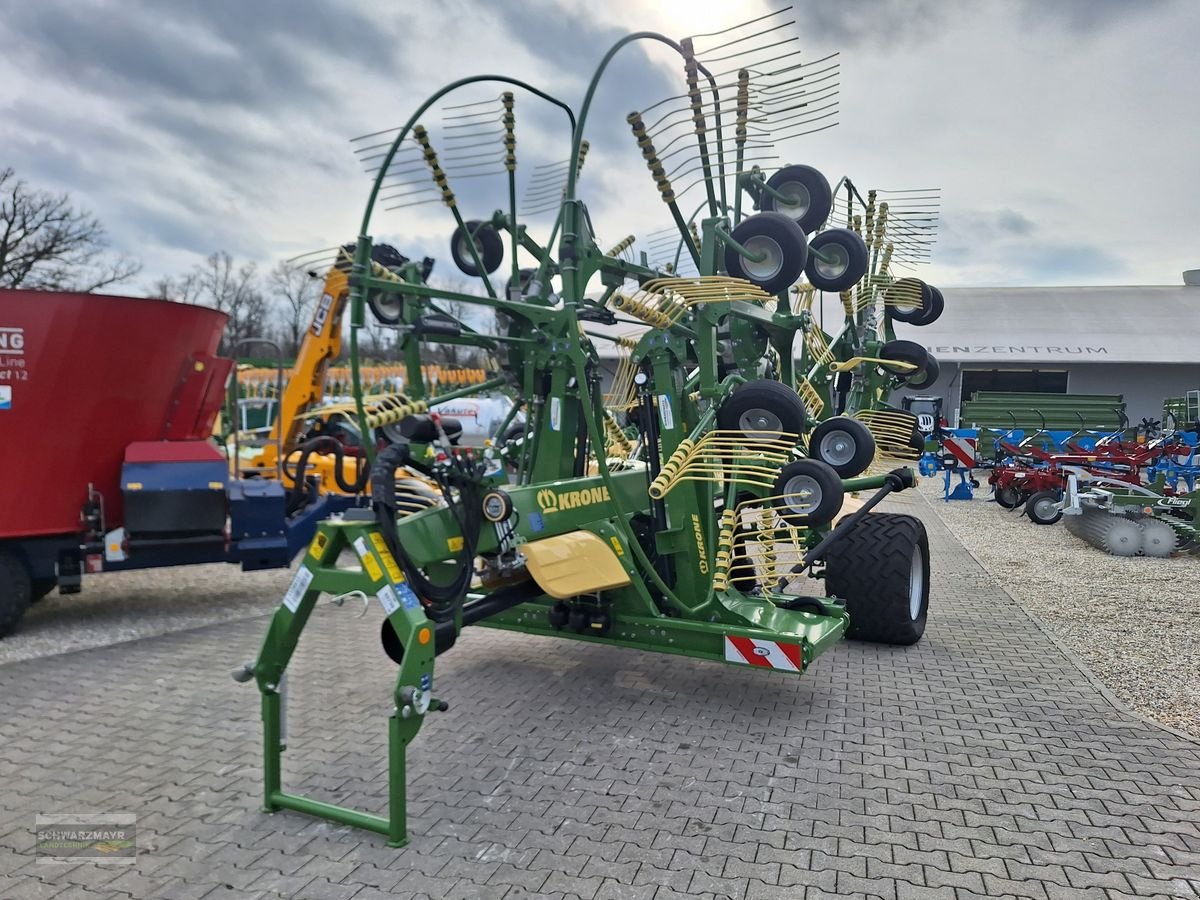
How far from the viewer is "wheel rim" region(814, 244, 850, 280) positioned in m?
6.04

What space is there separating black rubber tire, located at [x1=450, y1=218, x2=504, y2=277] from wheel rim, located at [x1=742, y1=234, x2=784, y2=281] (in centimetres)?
167

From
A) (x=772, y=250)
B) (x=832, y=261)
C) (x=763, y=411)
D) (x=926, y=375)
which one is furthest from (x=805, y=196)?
(x=926, y=375)

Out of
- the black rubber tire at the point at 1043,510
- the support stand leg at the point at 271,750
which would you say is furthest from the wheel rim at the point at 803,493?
the black rubber tire at the point at 1043,510

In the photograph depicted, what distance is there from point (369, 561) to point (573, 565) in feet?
4.07

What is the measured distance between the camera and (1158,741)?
4.54 meters

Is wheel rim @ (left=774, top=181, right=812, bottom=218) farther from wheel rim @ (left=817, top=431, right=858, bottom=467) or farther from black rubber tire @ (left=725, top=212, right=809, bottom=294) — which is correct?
wheel rim @ (left=817, top=431, right=858, bottom=467)

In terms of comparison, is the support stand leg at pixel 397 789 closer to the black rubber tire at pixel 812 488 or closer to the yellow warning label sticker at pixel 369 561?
the yellow warning label sticker at pixel 369 561

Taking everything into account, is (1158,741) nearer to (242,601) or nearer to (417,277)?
(417,277)

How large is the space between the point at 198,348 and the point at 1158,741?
23.7ft

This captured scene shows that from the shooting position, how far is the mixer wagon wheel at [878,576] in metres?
5.91

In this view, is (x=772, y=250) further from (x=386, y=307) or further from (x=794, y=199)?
(x=386, y=307)

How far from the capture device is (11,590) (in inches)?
245

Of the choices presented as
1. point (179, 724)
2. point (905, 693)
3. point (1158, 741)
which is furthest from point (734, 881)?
point (179, 724)

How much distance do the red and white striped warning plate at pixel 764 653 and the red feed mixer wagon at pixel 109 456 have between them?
13.4 feet
